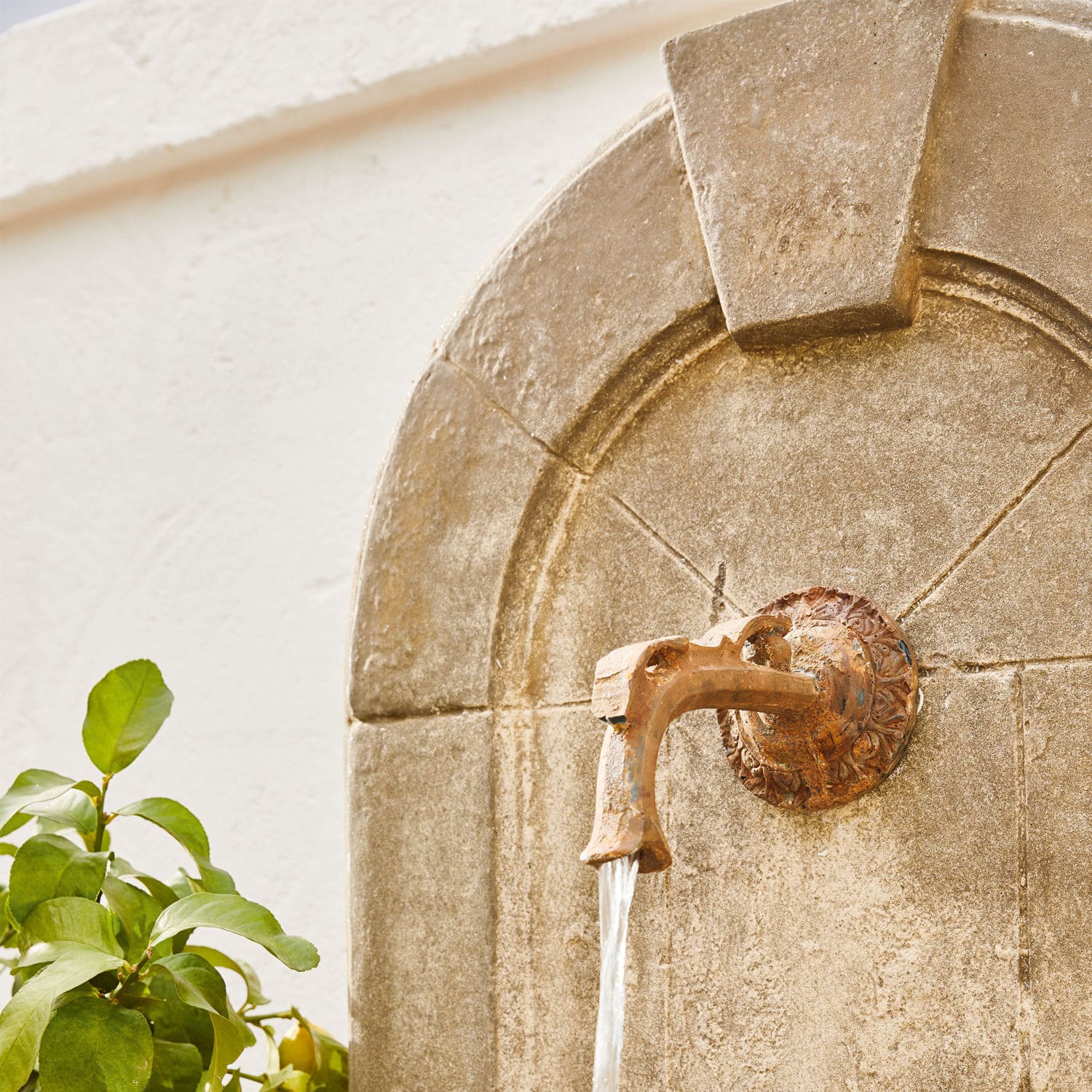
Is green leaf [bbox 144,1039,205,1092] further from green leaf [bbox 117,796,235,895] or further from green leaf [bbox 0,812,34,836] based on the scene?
green leaf [bbox 0,812,34,836]

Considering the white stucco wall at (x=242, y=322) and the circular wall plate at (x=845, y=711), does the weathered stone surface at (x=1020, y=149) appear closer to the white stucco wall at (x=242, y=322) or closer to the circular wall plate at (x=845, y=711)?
the circular wall plate at (x=845, y=711)

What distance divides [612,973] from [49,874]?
27.2 inches

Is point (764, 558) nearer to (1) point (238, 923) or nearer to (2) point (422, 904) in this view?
(2) point (422, 904)

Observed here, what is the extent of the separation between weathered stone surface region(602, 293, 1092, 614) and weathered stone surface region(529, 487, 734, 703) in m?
0.03

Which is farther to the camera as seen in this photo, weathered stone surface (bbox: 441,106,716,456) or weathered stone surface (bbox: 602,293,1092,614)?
weathered stone surface (bbox: 441,106,716,456)

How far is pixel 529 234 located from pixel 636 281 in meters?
0.17

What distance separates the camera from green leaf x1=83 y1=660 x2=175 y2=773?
159 centimetres

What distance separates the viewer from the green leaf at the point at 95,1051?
4.31 ft

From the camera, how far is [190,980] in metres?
1.44

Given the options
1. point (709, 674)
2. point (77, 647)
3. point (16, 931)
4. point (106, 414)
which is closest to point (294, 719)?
point (77, 647)

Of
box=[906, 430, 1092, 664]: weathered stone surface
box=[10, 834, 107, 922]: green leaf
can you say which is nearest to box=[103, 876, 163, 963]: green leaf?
box=[10, 834, 107, 922]: green leaf

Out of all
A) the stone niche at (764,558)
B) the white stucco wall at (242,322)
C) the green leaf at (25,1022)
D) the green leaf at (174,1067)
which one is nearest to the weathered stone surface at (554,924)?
the stone niche at (764,558)

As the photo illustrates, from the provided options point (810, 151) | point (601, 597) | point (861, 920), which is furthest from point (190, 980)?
point (810, 151)

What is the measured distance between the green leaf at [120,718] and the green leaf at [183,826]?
63 millimetres
